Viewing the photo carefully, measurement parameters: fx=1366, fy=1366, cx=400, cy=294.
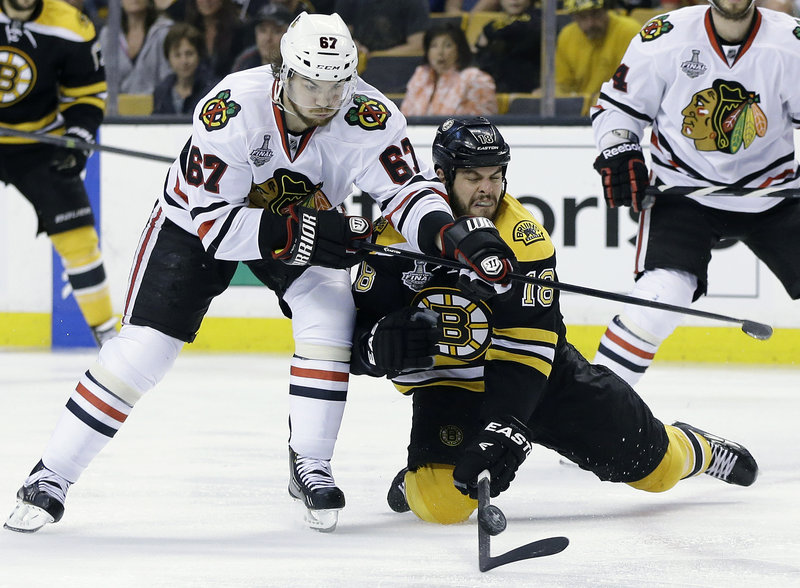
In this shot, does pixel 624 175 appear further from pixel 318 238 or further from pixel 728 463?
pixel 318 238

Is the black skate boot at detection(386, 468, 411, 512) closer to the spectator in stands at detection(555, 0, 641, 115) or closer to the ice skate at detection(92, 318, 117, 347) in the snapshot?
the ice skate at detection(92, 318, 117, 347)

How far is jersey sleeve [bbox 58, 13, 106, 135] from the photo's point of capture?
4.90 meters

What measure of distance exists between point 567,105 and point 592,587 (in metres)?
3.53

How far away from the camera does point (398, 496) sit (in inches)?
107

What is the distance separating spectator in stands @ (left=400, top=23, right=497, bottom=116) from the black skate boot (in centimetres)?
298

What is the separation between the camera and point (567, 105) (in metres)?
5.40

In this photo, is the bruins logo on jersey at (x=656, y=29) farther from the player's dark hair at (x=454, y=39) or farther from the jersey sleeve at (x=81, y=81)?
the jersey sleeve at (x=81, y=81)

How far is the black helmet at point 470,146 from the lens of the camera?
8.48ft

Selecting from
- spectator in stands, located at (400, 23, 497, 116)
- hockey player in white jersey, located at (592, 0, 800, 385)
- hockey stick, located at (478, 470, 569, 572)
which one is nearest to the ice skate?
spectator in stands, located at (400, 23, 497, 116)

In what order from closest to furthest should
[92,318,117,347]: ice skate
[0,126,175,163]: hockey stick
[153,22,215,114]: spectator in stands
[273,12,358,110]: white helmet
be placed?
1. [273,12,358,110]: white helmet
2. [0,126,175,163]: hockey stick
3. [92,318,117,347]: ice skate
4. [153,22,215,114]: spectator in stands

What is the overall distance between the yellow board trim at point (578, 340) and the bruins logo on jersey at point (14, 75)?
1103mm

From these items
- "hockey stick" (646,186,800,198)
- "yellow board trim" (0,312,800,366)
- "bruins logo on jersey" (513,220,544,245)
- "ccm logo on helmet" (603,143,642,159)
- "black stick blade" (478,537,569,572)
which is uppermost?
"ccm logo on helmet" (603,143,642,159)

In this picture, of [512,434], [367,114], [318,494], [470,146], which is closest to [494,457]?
[512,434]

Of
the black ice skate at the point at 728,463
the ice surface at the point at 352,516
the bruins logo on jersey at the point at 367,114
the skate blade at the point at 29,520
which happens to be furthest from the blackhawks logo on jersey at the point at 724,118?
the skate blade at the point at 29,520
